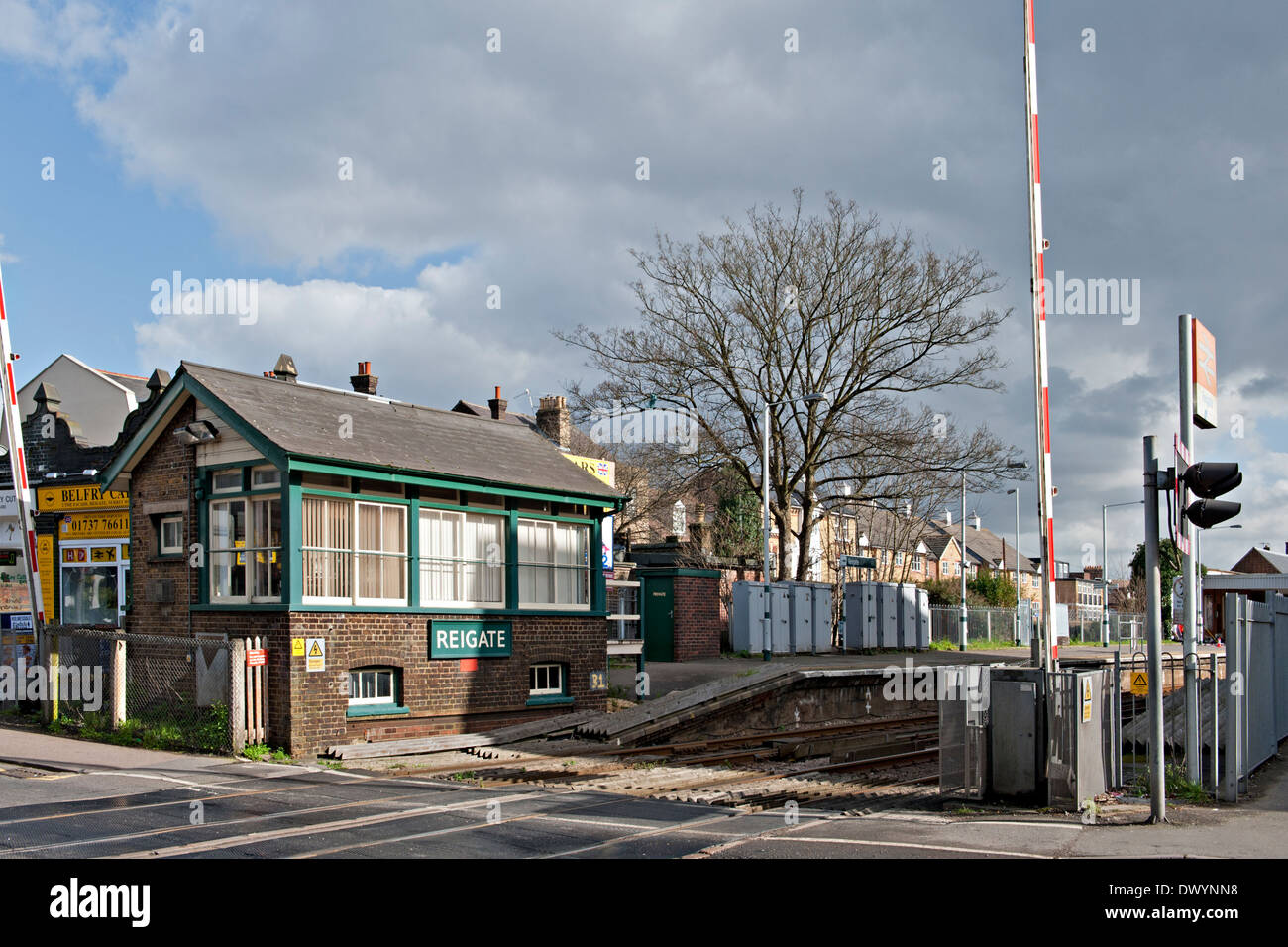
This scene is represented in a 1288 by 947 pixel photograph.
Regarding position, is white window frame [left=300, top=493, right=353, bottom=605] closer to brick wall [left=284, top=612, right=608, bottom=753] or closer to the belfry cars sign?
brick wall [left=284, top=612, right=608, bottom=753]

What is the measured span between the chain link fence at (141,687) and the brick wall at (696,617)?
45.4 ft

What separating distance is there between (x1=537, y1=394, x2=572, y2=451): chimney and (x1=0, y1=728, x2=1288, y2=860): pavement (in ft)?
93.1

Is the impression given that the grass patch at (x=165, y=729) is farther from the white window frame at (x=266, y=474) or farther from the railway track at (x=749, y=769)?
the white window frame at (x=266, y=474)

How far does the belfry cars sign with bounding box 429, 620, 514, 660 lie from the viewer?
17.0 m

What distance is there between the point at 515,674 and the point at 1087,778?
32.0 feet

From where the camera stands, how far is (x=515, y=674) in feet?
60.3

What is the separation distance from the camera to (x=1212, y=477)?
10.2m

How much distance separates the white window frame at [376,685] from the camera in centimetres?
1600

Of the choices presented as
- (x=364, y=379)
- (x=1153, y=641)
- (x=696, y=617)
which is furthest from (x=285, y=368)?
(x=1153, y=641)
